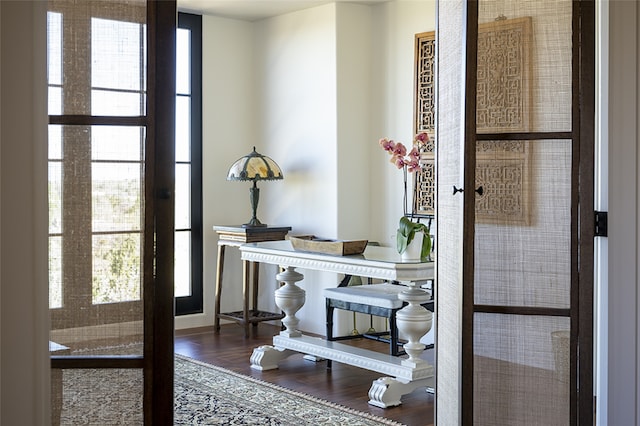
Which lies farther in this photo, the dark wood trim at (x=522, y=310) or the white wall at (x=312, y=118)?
the white wall at (x=312, y=118)

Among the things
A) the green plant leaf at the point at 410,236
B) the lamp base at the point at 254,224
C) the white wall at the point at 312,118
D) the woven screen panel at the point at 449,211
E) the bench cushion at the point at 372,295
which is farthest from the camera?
the lamp base at the point at 254,224

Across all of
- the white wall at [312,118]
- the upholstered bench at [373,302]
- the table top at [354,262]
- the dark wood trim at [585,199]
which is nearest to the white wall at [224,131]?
the white wall at [312,118]

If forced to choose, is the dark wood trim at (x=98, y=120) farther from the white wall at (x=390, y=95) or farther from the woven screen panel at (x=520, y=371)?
the white wall at (x=390, y=95)

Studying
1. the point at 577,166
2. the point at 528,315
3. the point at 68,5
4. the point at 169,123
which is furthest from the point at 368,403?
the point at 68,5

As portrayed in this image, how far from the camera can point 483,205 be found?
9.25 ft

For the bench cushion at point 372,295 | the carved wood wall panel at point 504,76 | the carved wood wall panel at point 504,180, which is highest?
the carved wood wall panel at point 504,76

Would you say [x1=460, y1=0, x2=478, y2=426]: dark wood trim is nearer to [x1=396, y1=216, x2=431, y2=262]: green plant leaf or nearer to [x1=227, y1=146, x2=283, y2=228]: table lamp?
[x1=396, y1=216, x2=431, y2=262]: green plant leaf

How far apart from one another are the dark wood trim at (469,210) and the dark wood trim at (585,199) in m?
0.33

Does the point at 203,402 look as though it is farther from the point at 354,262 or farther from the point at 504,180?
the point at 504,180

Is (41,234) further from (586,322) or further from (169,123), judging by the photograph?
(586,322)

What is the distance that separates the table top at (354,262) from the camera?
4469mm

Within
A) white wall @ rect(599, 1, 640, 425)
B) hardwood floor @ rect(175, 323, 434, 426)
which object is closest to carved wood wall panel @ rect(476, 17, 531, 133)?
white wall @ rect(599, 1, 640, 425)

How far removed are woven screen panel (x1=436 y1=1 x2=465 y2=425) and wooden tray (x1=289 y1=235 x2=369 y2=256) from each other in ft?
5.75

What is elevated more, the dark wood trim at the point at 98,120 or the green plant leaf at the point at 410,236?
the dark wood trim at the point at 98,120
